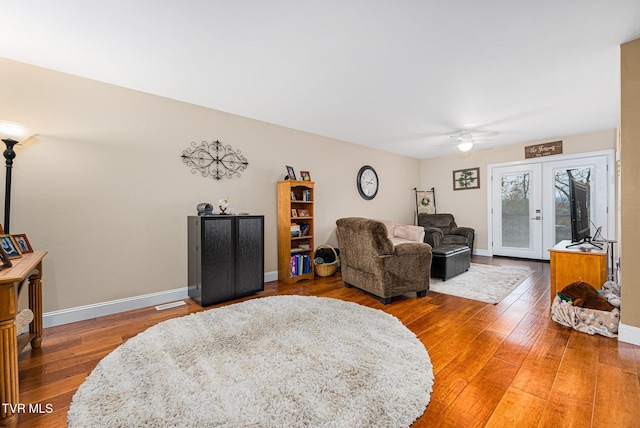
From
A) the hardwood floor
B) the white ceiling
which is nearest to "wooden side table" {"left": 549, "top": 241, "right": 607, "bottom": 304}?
the hardwood floor

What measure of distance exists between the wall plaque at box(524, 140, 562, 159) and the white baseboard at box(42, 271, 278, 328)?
21.6ft

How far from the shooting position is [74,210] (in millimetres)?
2531

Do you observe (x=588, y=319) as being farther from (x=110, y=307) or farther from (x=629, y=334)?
(x=110, y=307)

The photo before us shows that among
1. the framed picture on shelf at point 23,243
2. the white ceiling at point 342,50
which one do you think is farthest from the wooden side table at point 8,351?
the white ceiling at point 342,50

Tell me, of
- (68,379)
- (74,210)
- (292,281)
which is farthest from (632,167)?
(74,210)

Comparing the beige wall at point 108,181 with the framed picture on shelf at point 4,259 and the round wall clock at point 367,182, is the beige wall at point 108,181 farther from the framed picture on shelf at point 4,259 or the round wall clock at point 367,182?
the round wall clock at point 367,182

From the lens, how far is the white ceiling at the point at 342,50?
1743 mm

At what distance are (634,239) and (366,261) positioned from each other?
220cm

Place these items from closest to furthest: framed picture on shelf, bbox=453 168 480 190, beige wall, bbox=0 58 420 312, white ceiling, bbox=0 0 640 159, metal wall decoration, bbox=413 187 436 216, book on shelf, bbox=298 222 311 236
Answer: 1. white ceiling, bbox=0 0 640 159
2. beige wall, bbox=0 58 420 312
3. book on shelf, bbox=298 222 311 236
4. framed picture on shelf, bbox=453 168 480 190
5. metal wall decoration, bbox=413 187 436 216

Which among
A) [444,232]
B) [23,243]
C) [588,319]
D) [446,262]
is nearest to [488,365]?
[588,319]

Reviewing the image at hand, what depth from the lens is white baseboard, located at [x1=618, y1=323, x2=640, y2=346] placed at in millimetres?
1998

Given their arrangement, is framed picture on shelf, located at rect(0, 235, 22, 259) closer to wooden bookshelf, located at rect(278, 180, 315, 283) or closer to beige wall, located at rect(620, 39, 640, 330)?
wooden bookshelf, located at rect(278, 180, 315, 283)

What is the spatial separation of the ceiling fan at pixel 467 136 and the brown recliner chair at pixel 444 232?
1516 mm

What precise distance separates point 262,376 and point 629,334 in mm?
2797
